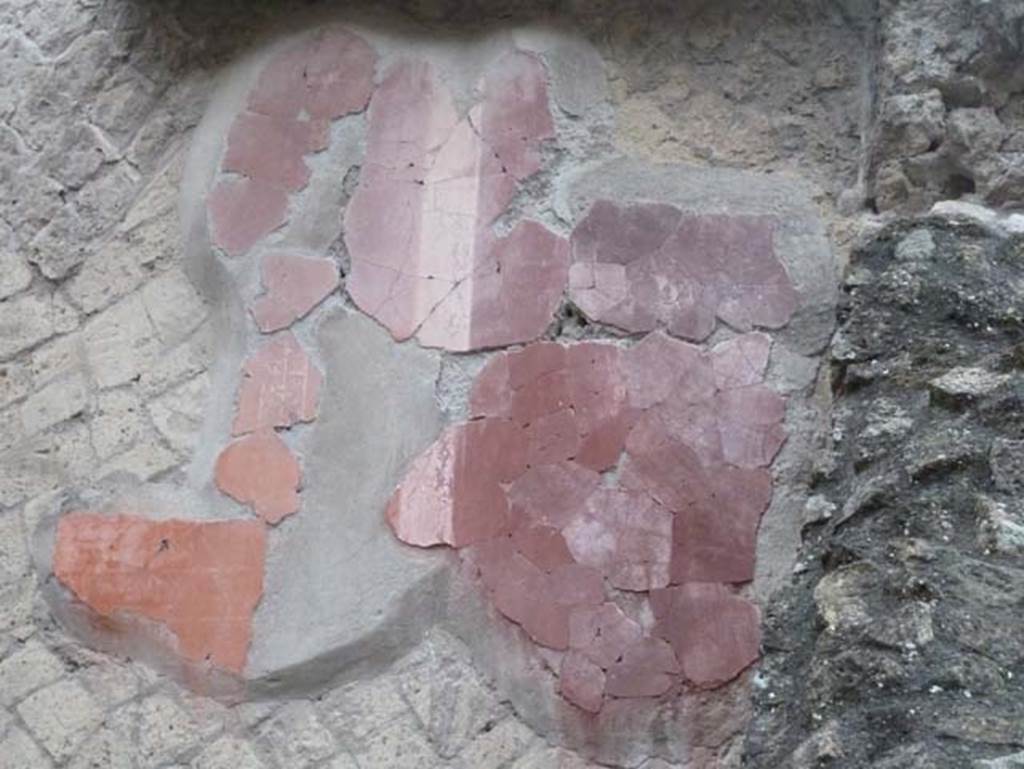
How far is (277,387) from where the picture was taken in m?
2.46

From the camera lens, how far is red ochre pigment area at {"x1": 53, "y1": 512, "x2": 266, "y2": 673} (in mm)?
2334

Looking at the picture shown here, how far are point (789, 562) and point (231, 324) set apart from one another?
2.68ft

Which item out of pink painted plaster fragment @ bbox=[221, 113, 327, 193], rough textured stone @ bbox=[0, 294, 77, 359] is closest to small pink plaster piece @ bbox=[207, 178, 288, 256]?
pink painted plaster fragment @ bbox=[221, 113, 327, 193]

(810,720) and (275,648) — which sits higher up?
(810,720)

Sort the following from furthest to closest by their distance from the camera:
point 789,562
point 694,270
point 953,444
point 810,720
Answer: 1. point 694,270
2. point 789,562
3. point 953,444
4. point 810,720

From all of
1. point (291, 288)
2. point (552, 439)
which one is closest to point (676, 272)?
point (552, 439)

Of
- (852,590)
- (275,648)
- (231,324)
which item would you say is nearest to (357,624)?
(275,648)

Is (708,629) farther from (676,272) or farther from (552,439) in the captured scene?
(676,272)

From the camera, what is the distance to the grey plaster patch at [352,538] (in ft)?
7.48

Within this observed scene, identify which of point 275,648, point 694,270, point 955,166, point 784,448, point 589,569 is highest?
point 955,166

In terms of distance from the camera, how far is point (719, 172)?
2.49m

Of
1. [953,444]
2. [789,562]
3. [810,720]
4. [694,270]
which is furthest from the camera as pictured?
[694,270]

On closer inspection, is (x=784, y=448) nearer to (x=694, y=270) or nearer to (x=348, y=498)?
(x=694, y=270)

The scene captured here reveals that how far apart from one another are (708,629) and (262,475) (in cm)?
60
